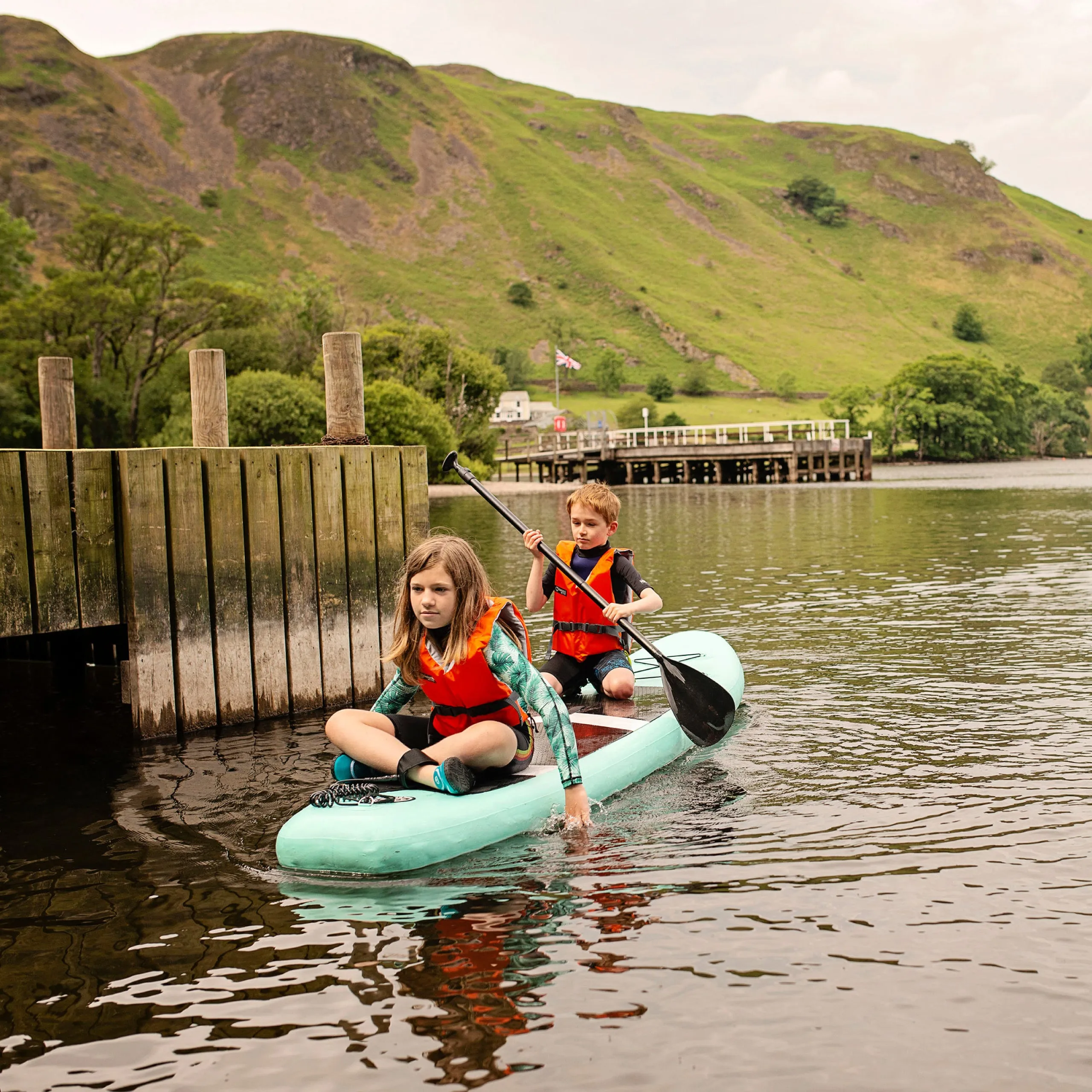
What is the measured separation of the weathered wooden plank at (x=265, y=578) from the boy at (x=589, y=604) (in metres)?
2.27

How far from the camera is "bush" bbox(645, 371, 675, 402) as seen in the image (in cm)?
12419

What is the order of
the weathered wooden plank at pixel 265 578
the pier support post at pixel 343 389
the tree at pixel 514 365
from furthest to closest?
the tree at pixel 514 365 < the pier support post at pixel 343 389 < the weathered wooden plank at pixel 265 578

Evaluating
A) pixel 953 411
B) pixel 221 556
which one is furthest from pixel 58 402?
pixel 953 411

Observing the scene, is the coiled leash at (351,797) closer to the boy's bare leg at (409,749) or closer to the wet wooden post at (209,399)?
the boy's bare leg at (409,749)

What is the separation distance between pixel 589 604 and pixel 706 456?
5739 centimetres

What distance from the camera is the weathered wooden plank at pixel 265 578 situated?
959 cm

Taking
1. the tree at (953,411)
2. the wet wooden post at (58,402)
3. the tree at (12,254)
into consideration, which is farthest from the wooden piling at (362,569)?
the tree at (953,411)

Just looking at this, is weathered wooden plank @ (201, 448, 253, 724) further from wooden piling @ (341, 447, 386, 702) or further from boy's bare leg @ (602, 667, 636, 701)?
boy's bare leg @ (602, 667, 636, 701)

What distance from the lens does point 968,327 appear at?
160 meters

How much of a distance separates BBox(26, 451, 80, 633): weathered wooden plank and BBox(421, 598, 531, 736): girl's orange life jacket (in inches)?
142

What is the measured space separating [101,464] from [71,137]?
503ft

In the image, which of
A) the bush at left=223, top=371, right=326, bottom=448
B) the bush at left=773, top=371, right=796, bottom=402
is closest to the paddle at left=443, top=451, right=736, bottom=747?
the bush at left=223, top=371, right=326, bottom=448

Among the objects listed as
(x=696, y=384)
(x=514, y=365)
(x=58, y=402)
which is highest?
(x=514, y=365)

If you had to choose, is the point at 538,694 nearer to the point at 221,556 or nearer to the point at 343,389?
the point at 221,556
